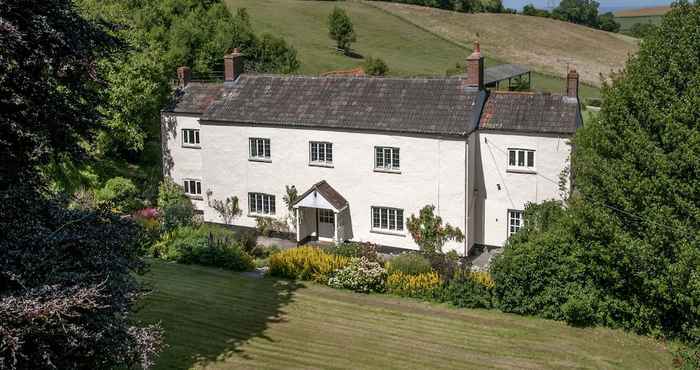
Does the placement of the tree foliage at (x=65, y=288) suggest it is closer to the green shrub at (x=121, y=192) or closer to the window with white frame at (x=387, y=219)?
the window with white frame at (x=387, y=219)

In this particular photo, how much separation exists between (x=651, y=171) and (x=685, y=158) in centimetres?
108

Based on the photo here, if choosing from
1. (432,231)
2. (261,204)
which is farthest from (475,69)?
(261,204)

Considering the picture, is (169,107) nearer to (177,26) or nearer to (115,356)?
(177,26)

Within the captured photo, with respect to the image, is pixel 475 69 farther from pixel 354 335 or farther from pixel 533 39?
pixel 533 39

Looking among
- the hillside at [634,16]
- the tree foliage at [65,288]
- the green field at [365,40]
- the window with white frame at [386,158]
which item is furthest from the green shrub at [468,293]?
the hillside at [634,16]

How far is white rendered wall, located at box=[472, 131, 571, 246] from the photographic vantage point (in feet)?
105

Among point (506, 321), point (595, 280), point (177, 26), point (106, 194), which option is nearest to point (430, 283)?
point (506, 321)

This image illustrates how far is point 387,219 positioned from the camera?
3428 centimetres

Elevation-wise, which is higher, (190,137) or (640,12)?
(640,12)

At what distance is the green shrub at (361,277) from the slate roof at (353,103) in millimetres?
8113

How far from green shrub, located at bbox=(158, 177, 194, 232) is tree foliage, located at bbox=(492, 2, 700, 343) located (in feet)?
52.2

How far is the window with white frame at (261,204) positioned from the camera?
37.1m

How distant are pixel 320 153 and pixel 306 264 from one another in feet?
29.0

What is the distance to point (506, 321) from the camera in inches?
933
